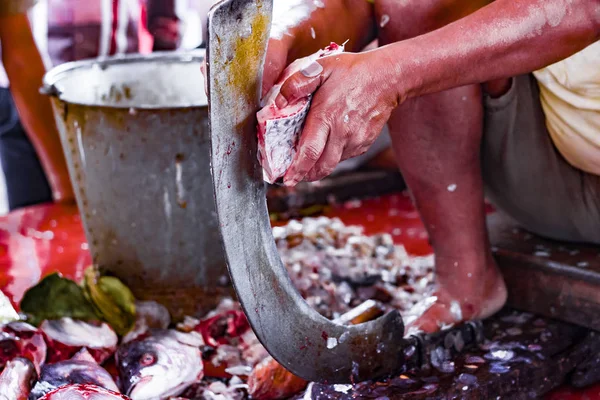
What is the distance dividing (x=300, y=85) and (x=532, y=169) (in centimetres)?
72

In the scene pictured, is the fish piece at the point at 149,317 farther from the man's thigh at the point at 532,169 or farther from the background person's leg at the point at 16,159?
the background person's leg at the point at 16,159

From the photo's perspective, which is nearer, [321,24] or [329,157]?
[329,157]

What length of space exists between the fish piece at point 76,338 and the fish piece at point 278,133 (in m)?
0.68

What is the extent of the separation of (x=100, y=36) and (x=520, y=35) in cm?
281

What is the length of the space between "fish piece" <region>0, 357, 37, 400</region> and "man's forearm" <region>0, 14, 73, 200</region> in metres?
1.69

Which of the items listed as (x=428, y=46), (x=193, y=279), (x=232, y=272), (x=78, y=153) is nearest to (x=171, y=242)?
(x=193, y=279)

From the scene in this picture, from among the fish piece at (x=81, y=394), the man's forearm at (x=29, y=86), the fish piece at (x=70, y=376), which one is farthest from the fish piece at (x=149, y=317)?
the man's forearm at (x=29, y=86)

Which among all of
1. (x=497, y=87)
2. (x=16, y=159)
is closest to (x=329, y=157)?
(x=497, y=87)

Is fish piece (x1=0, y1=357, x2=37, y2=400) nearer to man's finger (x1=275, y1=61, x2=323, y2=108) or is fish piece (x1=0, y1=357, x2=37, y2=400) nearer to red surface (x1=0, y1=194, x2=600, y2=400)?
red surface (x1=0, y1=194, x2=600, y2=400)

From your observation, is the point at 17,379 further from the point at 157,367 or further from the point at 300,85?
the point at 300,85

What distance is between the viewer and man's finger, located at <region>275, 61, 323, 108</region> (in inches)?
41.9

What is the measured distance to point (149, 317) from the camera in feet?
5.73

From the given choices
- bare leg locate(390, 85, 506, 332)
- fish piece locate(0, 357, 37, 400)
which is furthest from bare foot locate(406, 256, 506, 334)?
fish piece locate(0, 357, 37, 400)

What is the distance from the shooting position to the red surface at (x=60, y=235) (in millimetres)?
2123
